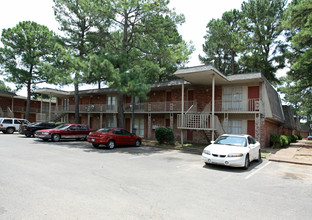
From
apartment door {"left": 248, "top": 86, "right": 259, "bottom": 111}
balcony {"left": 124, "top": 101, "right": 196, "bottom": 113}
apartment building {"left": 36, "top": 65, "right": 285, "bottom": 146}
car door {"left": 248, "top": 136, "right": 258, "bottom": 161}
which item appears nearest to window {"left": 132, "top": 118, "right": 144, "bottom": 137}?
apartment building {"left": 36, "top": 65, "right": 285, "bottom": 146}

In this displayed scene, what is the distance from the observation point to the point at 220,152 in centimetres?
905

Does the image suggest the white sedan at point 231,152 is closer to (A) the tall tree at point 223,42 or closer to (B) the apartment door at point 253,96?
(B) the apartment door at point 253,96

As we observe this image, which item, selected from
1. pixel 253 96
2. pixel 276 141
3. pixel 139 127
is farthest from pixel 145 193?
pixel 139 127

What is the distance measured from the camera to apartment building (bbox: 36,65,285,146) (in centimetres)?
1628

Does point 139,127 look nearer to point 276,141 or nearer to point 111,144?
point 111,144

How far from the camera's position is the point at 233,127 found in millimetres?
18531

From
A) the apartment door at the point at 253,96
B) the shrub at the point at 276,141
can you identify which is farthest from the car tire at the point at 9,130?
the shrub at the point at 276,141

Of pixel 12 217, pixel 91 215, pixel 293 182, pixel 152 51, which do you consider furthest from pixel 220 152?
pixel 152 51

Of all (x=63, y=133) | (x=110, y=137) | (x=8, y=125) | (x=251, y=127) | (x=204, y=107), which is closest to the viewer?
(x=110, y=137)

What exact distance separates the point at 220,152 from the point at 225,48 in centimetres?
2836

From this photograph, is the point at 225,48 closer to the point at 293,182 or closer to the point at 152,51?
the point at 152,51

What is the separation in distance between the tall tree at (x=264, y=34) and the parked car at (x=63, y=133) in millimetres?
22961

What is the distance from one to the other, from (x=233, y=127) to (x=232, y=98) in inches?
99.5

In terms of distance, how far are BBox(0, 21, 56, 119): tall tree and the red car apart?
20686 millimetres
